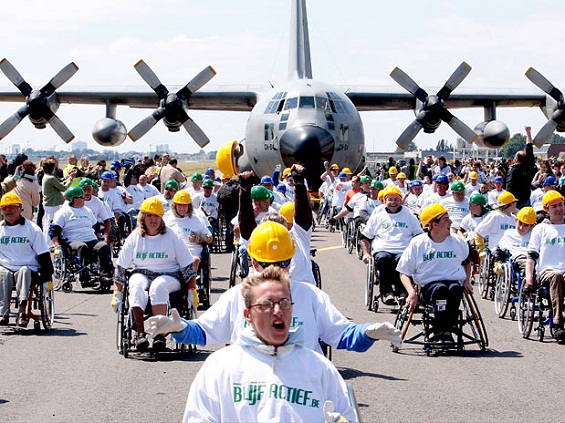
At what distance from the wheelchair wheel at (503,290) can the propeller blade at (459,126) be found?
18.0 meters

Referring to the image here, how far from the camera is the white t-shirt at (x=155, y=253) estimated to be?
973cm

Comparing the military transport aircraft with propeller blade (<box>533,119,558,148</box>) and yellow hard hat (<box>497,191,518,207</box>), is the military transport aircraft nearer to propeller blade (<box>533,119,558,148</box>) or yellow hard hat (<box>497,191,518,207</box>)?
propeller blade (<box>533,119,558,148</box>)

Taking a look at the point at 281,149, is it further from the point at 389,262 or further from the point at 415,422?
the point at 415,422

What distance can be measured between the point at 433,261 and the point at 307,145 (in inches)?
623

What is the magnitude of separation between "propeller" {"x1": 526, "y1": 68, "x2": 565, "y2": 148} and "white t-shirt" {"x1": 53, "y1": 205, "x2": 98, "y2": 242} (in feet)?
55.3

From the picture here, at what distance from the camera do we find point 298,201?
26.6 ft

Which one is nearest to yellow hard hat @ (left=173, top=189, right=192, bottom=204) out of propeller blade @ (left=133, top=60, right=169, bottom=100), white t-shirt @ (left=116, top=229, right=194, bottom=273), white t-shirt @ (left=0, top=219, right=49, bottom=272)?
white t-shirt @ (left=0, top=219, right=49, bottom=272)

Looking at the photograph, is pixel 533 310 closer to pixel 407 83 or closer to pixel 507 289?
pixel 507 289

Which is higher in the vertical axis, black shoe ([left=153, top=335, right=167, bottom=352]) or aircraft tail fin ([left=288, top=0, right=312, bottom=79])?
aircraft tail fin ([left=288, top=0, right=312, bottom=79])

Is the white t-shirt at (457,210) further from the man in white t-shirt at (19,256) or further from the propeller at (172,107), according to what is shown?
the propeller at (172,107)

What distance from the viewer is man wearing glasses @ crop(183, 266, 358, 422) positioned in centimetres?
385

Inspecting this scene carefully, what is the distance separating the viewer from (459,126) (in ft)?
100

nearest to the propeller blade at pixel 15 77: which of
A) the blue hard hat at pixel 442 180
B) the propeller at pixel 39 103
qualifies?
the propeller at pixel 39 103

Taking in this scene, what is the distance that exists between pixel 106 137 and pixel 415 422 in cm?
2422
